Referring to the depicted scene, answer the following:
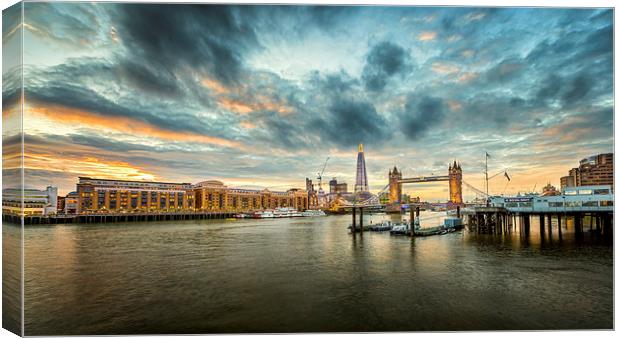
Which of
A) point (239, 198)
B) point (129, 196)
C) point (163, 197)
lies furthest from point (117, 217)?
point (239, 198)

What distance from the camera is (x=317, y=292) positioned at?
12.6 m

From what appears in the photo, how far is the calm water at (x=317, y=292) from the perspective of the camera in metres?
9.80

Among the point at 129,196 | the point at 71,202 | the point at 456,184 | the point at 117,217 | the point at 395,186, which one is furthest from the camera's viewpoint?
the point at 395,186

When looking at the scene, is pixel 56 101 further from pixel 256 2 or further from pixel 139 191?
pixel 139 191

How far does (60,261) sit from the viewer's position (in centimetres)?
1945

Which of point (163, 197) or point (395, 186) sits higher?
point (395, 186)

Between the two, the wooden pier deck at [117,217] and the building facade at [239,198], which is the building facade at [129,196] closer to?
the building facade at [239,198]

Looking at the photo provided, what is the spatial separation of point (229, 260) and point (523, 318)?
1377 cm

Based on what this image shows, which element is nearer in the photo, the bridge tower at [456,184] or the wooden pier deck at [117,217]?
the wooden pier deck at [117,217]

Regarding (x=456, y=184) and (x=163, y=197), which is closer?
(x=163, y=197)

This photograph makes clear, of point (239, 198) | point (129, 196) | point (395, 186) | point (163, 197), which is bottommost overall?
point (239, 198)

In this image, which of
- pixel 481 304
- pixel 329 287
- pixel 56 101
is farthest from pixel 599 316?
pixel 56 101

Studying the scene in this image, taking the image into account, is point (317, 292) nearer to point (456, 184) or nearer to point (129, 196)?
point (129, 196)

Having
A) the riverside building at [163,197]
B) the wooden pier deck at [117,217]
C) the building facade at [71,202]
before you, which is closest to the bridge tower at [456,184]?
the riverside building at [163,197]
